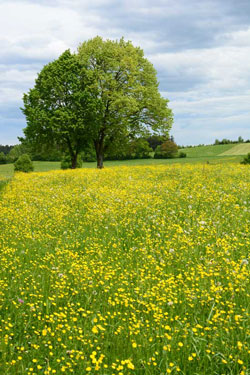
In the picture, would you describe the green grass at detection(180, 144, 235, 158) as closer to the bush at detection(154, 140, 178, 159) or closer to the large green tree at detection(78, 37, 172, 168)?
the bush at detection(154, 140, 178, 159)

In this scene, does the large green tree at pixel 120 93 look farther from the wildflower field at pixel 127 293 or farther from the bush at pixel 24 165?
the wildflower field at pixel 127 293

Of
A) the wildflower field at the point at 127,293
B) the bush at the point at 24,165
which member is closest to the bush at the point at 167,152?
the bush at the point at 24,165

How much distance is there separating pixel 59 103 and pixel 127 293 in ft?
105

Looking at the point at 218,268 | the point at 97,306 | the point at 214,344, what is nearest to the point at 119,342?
the point at 97,306

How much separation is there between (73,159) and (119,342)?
34575 mm

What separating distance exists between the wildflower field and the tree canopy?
25.5 meters

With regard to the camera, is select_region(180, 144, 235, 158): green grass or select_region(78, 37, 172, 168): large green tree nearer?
select_region(78, 37, 172, 168): large green tree

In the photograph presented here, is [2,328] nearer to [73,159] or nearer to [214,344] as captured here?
[214,344]

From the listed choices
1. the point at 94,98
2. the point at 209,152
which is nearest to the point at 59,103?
the point at 94,98

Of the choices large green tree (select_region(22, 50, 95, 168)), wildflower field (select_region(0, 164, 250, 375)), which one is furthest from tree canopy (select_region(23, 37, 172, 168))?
wildflower field (select_region(0, 164, 250, 375))

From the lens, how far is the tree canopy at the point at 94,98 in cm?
3275

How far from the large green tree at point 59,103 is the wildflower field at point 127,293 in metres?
25.0

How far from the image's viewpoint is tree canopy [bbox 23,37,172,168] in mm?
32750

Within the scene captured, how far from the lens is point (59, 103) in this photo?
33.8 meters
